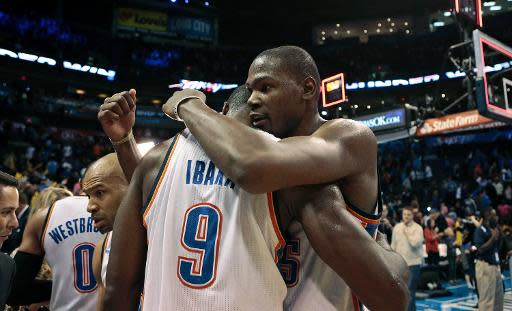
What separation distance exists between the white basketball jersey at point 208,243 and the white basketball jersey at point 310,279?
0.51ft

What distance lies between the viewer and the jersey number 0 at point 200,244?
137 cm

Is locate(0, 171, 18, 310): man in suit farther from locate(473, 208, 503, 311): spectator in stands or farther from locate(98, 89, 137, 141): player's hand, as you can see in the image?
locate(473, 208, 503, 311): spectator in stands

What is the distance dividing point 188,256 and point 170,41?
26.7 meters

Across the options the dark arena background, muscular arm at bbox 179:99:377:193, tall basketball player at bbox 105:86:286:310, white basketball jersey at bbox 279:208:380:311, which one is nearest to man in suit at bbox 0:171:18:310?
tall basketball player at bbox 105:86:286:310

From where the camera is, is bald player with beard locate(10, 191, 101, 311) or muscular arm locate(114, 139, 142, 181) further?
bald player with beard locate(10, 191, 101, 311)

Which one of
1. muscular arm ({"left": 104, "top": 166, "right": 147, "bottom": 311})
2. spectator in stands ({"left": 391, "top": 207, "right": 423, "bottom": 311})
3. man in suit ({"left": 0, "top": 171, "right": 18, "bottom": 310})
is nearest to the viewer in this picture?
muscular arm ({"left": 104, "top": 166, "right": 147, "bottom": 311})

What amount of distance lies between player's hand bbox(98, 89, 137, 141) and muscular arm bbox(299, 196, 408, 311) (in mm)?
873

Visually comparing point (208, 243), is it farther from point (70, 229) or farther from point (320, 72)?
point (320, 72)

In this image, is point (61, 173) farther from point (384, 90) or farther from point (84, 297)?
point (384, 90)

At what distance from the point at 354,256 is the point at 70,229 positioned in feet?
7.07

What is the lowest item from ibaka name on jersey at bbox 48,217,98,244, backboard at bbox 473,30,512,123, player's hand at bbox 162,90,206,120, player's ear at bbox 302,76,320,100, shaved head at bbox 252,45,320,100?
ibaka name on jersey at bbox 48,217,98,244

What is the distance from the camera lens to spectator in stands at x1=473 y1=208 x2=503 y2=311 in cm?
659

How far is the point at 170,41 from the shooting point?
87.6ft

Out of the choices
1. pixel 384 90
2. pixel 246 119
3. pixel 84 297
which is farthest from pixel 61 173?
pixel 384 90
